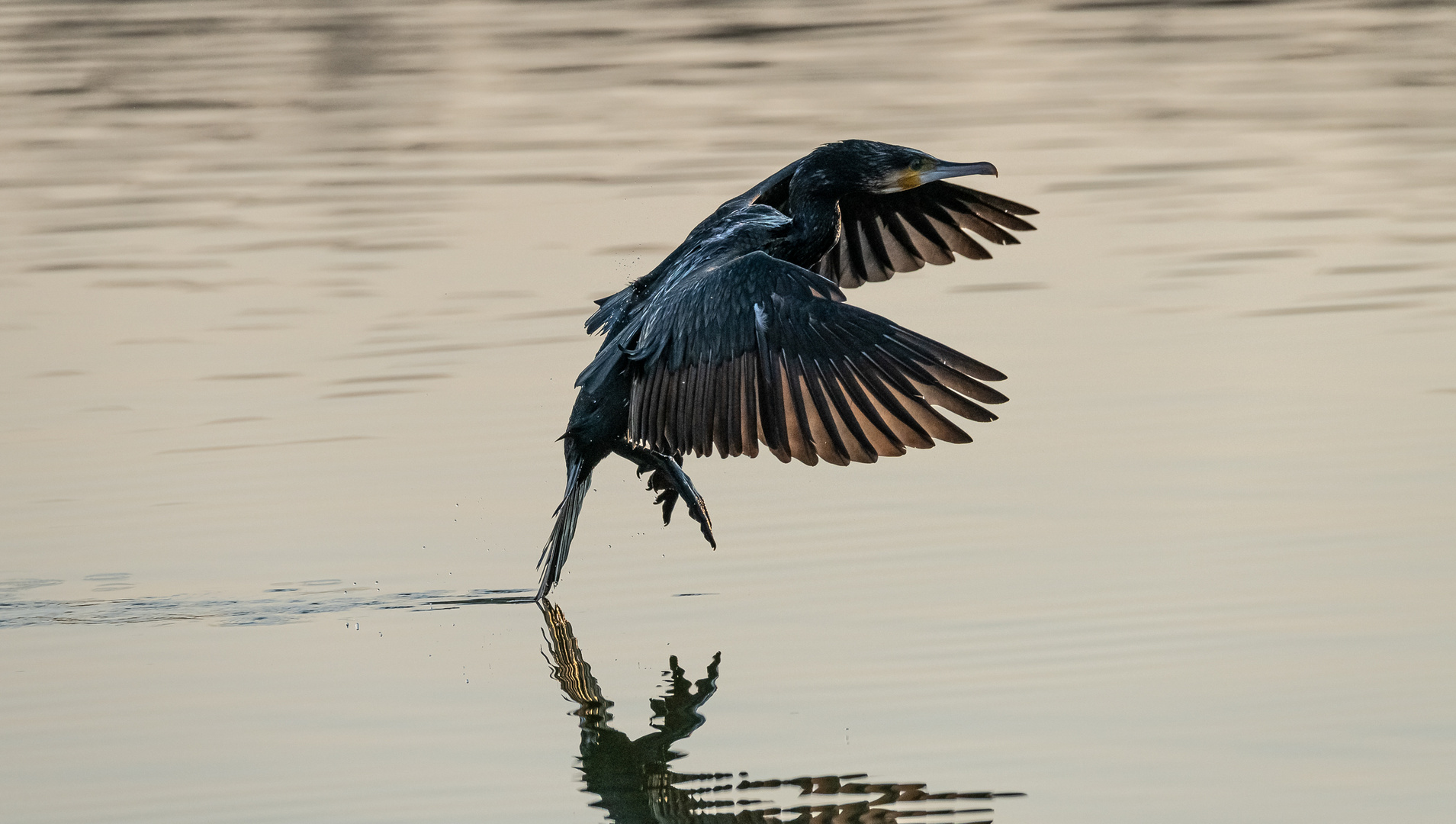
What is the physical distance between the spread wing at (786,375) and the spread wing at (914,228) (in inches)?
65.8

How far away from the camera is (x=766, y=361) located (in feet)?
20.2

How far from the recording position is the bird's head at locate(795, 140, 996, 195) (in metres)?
7.28

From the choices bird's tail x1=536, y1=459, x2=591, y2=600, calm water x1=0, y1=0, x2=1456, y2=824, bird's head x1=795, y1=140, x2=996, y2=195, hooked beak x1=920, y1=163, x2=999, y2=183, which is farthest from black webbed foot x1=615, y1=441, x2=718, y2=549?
hooked beak x1=920, y1=163, x2=999, y2=183

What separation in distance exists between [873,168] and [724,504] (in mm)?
1227

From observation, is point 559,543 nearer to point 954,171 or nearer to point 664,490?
point 664,490

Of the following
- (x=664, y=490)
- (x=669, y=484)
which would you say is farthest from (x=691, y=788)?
(x=664, y=490)

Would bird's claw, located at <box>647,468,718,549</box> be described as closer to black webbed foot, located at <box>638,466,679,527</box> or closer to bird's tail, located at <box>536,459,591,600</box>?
black webbed foot, located at <box>638,466,679,527</box>

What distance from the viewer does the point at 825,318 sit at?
241 inches

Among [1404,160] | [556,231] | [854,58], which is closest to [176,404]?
[556,231]

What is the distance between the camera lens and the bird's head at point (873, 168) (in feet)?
23.9

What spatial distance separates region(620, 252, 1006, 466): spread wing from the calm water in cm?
54

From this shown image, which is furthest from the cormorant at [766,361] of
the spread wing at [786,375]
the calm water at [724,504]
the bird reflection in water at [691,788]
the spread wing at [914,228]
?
the bird reflection in water at [691,788]

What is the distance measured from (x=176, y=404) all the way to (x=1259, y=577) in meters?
4.74

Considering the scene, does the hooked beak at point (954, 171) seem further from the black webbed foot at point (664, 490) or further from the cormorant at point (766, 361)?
the black webbed foot at point (664, 490)
